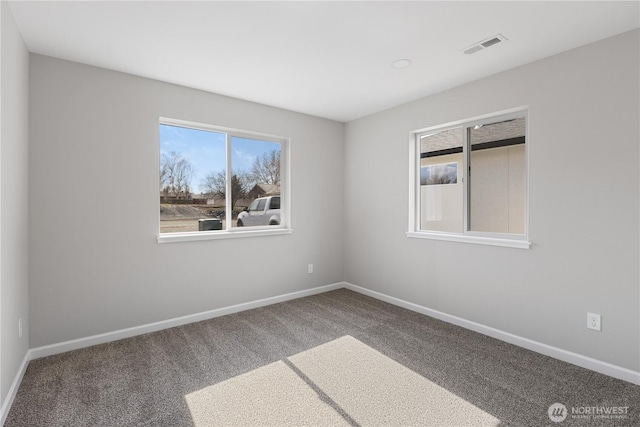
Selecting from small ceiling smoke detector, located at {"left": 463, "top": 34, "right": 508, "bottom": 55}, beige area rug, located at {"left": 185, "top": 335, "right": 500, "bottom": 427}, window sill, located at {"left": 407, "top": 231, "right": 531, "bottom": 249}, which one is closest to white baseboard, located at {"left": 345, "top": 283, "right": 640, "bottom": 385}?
window sill, located at {"left": 407, "top": 231, "right": 531, "bottom": 249}

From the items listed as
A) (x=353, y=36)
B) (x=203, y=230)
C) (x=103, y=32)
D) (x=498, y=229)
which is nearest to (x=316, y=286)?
(x=203, y=230)

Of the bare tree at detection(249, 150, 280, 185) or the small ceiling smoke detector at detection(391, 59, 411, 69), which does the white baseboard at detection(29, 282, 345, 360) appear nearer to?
the bare tree at detection(249, 150, 280, 185)

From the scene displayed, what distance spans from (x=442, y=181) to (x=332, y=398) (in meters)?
2.64

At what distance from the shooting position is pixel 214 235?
11.5 feet

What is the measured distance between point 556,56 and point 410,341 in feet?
9.03

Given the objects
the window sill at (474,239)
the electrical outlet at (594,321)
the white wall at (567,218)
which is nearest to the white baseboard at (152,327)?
the window sill at (474,239)

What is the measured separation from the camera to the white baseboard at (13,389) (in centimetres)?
183

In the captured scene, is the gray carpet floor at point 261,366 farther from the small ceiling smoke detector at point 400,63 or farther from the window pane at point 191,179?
the small ceiling smoke detector at point 400,63

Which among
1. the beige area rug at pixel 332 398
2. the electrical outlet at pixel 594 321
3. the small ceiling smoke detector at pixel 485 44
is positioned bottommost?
the beige area rug at pixel 332 398

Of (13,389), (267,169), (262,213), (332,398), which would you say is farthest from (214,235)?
(332,398)

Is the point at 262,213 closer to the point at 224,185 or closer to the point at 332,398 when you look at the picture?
the point at 224,185

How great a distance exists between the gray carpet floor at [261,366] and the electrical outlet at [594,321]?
0.34 meters

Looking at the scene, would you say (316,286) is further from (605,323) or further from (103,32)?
(103,32)

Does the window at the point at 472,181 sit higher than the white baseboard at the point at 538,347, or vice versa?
the window at the point at 472,181
